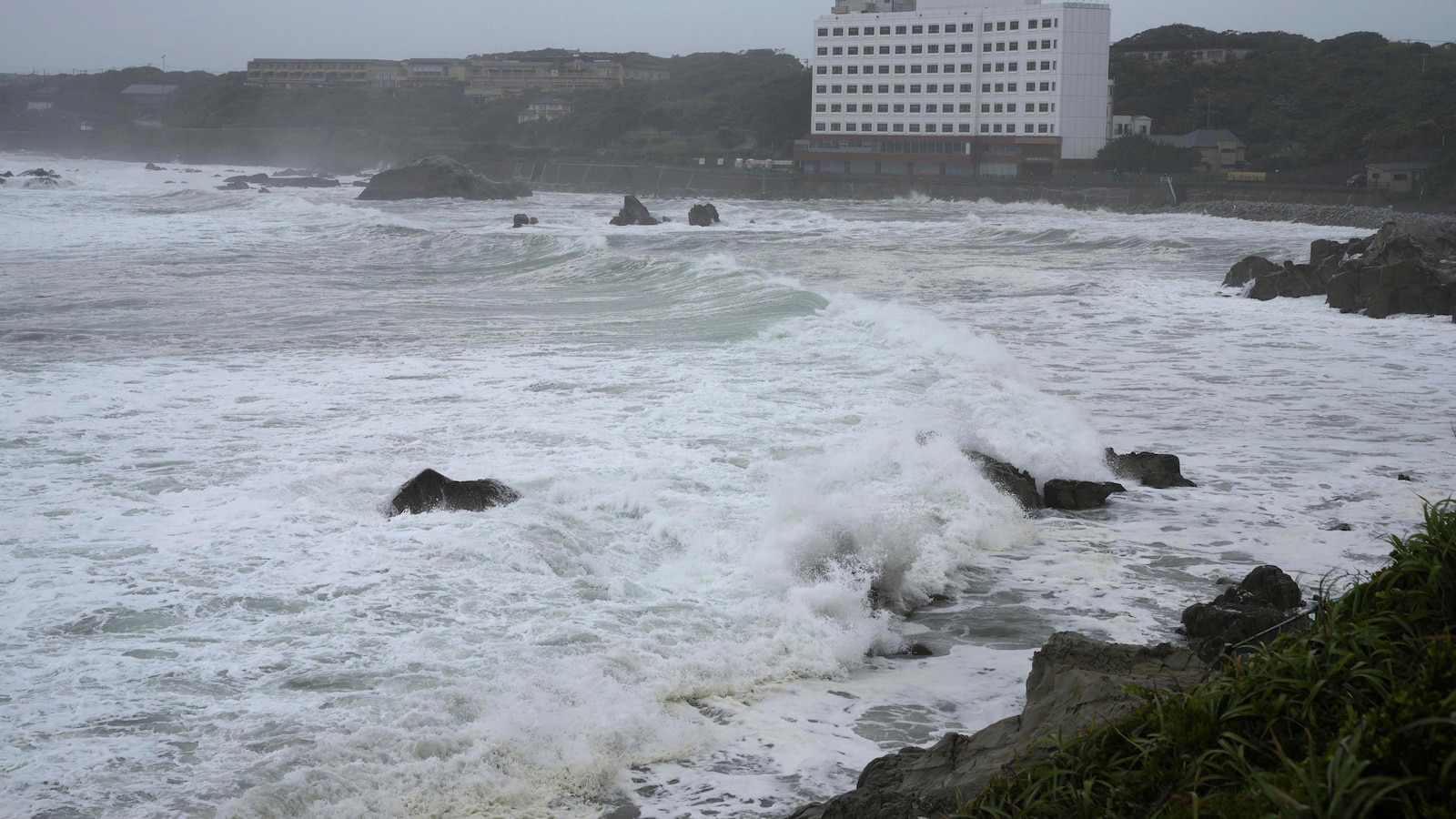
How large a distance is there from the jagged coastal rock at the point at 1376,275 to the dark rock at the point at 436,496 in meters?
18.1

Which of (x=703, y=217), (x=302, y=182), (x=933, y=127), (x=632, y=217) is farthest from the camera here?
(x=302, y=182)

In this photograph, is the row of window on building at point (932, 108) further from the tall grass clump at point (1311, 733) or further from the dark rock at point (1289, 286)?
the tall grass clump at point (1311, 733)

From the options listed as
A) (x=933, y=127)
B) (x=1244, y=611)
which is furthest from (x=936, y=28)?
Answer: (x=1244, y=611)

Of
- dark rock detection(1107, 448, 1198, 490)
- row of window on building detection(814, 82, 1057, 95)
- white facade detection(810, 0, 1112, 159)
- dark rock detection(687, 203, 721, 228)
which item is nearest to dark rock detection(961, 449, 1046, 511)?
dark rock detection(1107, 448, 1198, 490)

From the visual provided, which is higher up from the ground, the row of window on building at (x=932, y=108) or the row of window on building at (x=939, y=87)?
the row of window on building at (x=939, y=87)

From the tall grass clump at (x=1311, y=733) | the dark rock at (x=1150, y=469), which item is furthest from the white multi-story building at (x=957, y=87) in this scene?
the tall grass clump at (x=1311, y=733)

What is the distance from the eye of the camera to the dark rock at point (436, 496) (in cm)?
750

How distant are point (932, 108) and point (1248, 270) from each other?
4853cm

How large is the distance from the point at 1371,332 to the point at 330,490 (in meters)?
16.9

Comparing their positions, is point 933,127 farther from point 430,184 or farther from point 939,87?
point 430,184

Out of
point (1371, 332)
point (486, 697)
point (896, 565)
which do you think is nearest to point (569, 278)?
point (1371, 332)

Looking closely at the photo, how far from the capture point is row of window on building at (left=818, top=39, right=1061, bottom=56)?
2613 inches

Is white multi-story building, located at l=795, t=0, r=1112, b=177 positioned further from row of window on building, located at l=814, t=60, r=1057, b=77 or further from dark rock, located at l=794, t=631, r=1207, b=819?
dark rock, located at l=794, t=631, r=1207, b=819

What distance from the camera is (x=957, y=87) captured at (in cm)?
6962
